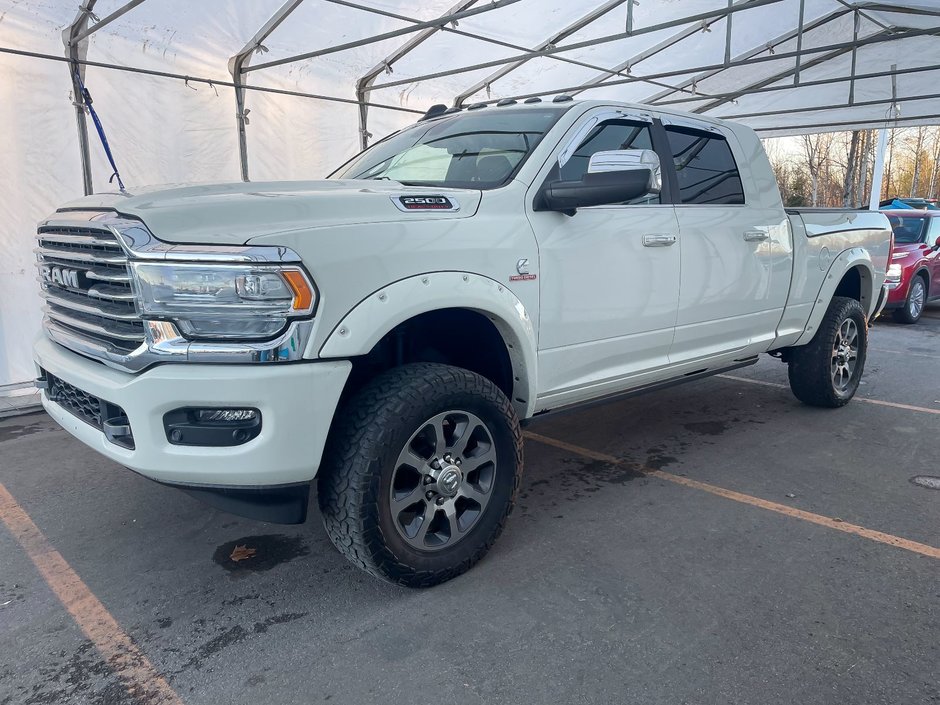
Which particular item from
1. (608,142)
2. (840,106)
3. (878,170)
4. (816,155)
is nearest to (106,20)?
(608,142)

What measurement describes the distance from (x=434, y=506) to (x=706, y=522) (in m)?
1.48

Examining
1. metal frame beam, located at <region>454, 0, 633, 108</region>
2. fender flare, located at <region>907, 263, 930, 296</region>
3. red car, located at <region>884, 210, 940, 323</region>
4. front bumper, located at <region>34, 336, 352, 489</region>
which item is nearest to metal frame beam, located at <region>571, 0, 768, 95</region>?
metal frame beam, located at <region>454, 0, 633, 108</region>

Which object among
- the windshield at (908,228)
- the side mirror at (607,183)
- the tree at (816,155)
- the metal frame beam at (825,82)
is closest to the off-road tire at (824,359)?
the side mirror at (607,183)

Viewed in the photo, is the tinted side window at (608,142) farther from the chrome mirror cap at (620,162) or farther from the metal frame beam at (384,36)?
the metal frame beam at (384,36)

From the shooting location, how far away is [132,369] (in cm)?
241

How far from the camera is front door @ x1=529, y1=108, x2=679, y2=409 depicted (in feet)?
10.6

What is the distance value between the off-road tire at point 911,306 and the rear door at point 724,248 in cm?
712

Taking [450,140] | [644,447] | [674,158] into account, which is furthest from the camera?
[644,447]

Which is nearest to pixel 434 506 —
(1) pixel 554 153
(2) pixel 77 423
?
(2) pixel 77 423

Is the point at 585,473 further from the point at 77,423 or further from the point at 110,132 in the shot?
the point at 110,132

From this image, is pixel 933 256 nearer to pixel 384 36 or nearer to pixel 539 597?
pixel 384 36

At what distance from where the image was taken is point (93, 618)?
8.81ft

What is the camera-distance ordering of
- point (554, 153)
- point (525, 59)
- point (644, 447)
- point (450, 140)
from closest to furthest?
point (554, 153)
point (450, 140)
point (644, 447)
point (525, 59)

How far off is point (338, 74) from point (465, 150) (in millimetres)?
6922
